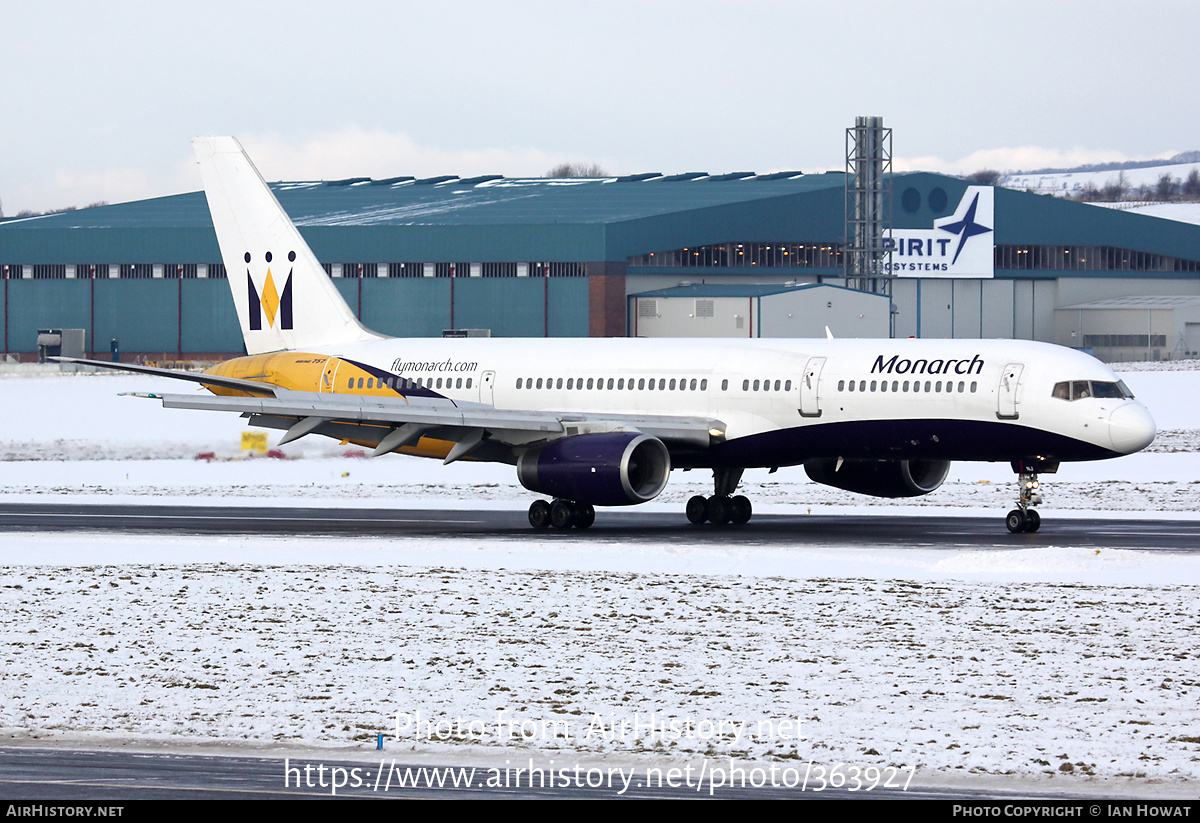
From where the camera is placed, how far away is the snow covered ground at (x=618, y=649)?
51.9 ft

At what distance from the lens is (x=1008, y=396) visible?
34.3 m

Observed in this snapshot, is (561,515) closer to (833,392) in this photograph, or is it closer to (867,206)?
(833,392)

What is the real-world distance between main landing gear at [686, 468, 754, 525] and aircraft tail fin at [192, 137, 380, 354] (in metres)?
10.5

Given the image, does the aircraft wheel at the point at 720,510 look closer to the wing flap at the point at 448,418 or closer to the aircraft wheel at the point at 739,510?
the aircraft wheel at the point at 739,510

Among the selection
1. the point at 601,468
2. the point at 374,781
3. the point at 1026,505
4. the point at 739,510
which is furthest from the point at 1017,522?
the point at 374,781

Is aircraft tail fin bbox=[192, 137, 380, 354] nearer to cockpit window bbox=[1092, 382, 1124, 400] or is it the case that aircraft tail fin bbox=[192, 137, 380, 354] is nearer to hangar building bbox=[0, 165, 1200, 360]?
cockpit window bbox=[1092, 382, 1124, 400]

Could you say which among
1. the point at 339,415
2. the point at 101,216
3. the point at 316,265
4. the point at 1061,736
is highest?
the point at 101,216

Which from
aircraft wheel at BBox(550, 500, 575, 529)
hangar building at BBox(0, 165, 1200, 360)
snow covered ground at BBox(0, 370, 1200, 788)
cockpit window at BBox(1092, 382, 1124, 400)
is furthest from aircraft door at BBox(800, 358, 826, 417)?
hangar building at BBox(0, 165, 1200, 360)

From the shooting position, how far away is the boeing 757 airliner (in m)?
34.4

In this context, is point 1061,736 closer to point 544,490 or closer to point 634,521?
point 544,490

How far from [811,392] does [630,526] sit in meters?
5.31
